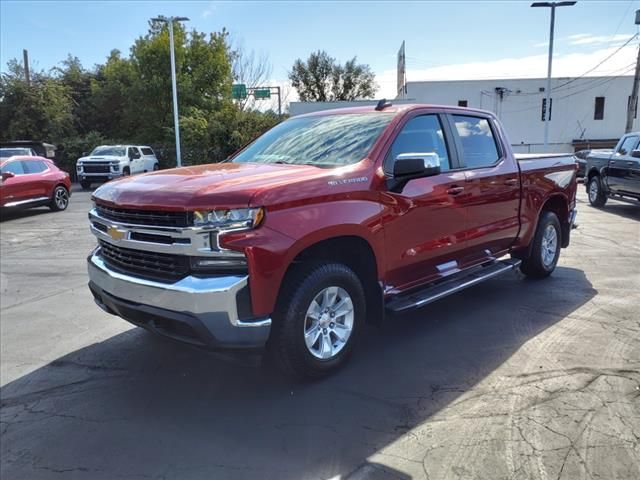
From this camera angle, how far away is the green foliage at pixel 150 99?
3216 centimetres

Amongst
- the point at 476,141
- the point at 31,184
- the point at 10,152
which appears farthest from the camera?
the point at 10,152

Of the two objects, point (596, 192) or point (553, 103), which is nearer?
point (596, 192)

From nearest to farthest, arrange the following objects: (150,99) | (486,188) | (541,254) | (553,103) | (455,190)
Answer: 1. (455,190)
2. (486,188)
3. (541,254)
4. (150,99)
5. (553,103)

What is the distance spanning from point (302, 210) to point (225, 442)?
58.9 inches

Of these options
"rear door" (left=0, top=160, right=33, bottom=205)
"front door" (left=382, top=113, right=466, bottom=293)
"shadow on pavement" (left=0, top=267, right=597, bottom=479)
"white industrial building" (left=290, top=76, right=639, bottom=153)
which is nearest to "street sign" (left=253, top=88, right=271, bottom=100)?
"white industrial building" (left=290, top=76, right=639, bottom=153)

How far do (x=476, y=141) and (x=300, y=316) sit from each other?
2.96 m

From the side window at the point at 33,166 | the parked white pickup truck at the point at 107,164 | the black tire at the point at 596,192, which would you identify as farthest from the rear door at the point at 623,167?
the parked white pickup truck at the point at 107,164

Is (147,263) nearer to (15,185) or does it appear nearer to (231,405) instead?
(231,405)

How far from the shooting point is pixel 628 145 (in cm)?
1270

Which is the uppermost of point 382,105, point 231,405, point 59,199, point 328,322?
point 382,105

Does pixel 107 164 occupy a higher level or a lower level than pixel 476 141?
lower

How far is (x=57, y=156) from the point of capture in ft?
112

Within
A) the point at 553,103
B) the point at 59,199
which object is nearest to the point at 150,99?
the point at 59,199

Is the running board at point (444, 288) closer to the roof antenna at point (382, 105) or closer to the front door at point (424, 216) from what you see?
the front door at point (424, 216)
